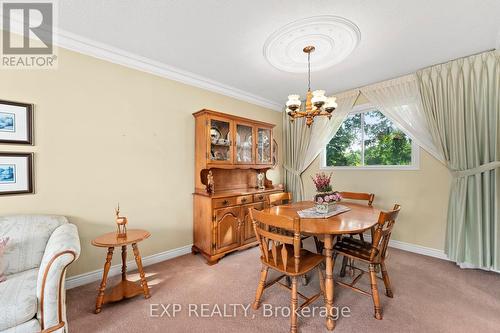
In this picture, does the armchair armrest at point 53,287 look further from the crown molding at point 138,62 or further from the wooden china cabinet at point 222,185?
the crown molding at point 138,62

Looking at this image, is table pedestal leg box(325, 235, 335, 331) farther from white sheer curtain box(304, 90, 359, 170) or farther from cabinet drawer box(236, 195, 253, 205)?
white sheer curtain box(304, 90, 359, 170)

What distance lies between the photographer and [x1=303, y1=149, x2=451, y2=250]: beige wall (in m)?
2.79

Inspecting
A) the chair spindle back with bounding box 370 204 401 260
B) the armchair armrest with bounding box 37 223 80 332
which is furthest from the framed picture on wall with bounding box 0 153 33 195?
the chair spindle back with bounding box 370 204 401 260

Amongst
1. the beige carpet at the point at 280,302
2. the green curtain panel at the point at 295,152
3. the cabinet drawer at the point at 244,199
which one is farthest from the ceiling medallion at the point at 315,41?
the beige carpet at the point at 280,302

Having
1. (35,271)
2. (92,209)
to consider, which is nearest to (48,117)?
(92,209)

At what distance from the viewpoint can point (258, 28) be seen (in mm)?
2008

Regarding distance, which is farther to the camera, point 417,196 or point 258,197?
point 258,197

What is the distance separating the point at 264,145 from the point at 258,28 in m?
1.90

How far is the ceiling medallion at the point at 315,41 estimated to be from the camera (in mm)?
1914

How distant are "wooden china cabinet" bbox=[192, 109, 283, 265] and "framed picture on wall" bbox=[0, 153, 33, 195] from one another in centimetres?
167

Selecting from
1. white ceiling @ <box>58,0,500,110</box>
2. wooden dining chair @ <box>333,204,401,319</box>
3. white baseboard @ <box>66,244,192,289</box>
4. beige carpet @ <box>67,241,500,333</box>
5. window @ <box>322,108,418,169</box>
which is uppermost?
white ceiling @ <box>58,0,500,110</box>

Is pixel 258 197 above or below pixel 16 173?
below

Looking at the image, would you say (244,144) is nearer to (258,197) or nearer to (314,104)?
(258,197)

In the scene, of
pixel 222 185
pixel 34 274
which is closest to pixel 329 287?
pixel 222 185
